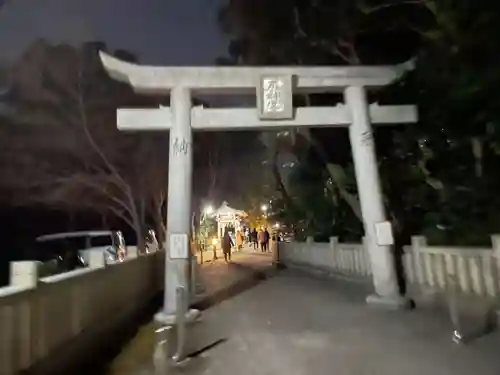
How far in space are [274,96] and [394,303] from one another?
5.33 metres

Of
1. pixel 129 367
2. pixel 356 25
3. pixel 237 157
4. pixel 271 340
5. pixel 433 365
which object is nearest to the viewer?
pixel 433 365

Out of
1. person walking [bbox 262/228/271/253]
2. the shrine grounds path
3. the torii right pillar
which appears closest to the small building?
person walking [bbox 262/228/271/253]

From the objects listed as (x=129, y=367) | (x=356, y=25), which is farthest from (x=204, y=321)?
(x=356, y=25)

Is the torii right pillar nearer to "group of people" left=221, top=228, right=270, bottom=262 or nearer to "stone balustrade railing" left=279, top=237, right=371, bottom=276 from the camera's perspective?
"stone balustrade railing" left=279, top=237, right=371, bottom=276

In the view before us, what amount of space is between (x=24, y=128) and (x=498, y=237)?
69.3 ft

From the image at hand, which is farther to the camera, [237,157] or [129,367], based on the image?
[237,157]

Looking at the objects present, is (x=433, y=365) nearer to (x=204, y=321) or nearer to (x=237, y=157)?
(x=204, y=321)

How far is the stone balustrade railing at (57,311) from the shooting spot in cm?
527

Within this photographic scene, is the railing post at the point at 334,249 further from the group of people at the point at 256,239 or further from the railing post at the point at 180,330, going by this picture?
the group of people at the point at 256,239

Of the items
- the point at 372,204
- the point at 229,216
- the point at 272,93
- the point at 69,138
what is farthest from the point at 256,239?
the point at 272,93

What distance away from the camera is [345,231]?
20.4 metres

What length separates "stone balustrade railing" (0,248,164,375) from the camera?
17.3ft

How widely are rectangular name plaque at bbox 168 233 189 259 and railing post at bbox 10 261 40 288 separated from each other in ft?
18.7

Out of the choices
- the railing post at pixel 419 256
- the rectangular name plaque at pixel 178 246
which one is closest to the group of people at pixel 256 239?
the railing post at pixel 419 256
